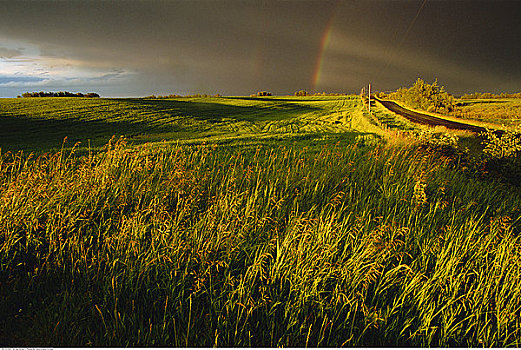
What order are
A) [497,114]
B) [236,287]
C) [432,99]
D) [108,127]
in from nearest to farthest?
1. [236,287]
2. [108,127]
3. [497,114]
4. [432,99]

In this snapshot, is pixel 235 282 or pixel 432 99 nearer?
pixel 235 282

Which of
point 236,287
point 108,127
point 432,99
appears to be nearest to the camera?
point 236,287

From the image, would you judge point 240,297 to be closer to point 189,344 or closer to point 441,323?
point 189,344

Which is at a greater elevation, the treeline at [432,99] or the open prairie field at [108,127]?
the treeline at [432,99]

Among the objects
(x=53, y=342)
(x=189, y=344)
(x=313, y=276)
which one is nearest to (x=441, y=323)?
(x=313, y=276)

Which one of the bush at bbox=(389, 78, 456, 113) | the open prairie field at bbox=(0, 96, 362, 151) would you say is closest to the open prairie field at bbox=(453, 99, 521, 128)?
the bush at bbox=(389, 78, 456, 113)

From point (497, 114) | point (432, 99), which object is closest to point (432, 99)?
point (432, 99)

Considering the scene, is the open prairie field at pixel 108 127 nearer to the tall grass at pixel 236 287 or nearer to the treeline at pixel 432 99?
the tall grass at pixel 236 287

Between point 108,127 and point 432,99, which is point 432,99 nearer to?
point 432,99

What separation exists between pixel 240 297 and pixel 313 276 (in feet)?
2.50

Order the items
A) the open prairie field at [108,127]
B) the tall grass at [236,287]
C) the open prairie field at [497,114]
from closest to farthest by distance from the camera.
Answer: the tall grass at [236,287] < the open prairie field at [108,127] < the open prairie field at [497,114]

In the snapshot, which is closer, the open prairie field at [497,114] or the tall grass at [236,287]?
the tall grass at [236,287]

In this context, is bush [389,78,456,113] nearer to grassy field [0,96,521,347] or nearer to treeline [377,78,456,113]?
treeline [377,78,456,113]

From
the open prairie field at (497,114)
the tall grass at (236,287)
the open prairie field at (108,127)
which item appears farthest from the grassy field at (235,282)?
the open prairie field at (108,127)
